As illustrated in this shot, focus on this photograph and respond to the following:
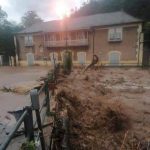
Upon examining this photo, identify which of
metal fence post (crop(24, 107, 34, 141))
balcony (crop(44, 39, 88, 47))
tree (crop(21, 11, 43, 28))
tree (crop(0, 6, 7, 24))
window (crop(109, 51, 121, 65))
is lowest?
metal fence post (crop(24, 107, 34, 141))

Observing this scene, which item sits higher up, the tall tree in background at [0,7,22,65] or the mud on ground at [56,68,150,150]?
the tall tree in background at [0,7,22,65]

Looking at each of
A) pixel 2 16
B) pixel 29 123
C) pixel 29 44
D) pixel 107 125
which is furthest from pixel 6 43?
pixel 29 123

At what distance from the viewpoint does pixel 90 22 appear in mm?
22875

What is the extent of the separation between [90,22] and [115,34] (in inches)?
150

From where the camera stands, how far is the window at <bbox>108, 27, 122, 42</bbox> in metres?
20.6

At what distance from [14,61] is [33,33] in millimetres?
5554

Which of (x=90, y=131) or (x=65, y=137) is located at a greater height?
(x=65, y=137)

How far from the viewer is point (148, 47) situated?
23.4 m

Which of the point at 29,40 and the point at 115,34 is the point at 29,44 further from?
the point at 115,34

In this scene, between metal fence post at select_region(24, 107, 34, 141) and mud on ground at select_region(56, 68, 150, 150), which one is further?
mud on ground at select_region(56, 68, 150, 150)

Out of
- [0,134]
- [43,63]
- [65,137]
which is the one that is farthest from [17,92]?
[43,63]

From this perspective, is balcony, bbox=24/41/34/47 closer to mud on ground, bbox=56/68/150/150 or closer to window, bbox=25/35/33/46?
window, bbox=25/35/33/46

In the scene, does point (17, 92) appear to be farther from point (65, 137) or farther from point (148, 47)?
point (148, 47)

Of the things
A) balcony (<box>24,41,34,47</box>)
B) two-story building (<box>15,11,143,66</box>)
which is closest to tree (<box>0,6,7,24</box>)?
two-story building (<box>15,11,143,66</box>)
